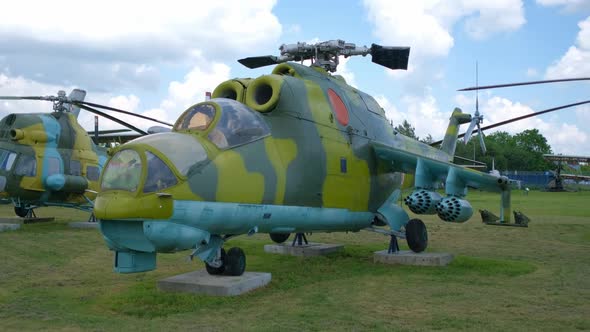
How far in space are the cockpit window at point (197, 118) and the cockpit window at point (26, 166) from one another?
1174cm

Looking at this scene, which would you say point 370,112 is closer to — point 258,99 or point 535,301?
point 258,99

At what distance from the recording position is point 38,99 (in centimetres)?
1797

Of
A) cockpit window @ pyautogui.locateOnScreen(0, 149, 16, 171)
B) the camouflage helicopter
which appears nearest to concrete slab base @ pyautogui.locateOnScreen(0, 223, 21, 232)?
cockpit window @ pyautogui.locateOnScreen(0, 149, 16, 171)

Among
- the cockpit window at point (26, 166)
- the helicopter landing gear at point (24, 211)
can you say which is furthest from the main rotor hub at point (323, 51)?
the helicopter landing gear at point (24, 211)

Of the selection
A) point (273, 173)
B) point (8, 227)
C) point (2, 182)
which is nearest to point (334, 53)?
point (273, 173)

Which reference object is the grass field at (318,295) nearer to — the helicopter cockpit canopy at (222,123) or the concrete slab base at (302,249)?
the concrete slab base at (302,249)

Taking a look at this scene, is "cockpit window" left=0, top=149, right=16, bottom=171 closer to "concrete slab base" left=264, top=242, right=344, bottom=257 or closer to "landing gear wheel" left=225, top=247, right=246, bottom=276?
"concrete slab base" left=264, top=242, right=344, bottom=257

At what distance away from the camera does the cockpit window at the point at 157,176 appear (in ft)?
22.1

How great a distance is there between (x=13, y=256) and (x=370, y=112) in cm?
856

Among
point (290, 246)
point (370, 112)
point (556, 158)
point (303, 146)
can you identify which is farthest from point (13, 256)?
point (556, 158)

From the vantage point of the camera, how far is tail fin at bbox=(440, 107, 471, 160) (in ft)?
50.4

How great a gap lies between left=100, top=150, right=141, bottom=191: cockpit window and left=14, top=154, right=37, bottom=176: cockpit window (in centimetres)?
1214

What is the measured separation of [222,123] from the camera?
25.9 ft

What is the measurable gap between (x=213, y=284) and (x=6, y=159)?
12551 millimetres
